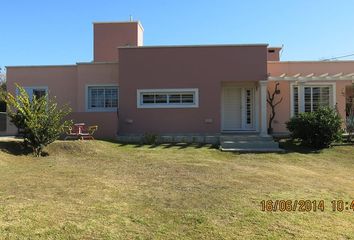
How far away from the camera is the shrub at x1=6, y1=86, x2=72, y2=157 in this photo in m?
13.4

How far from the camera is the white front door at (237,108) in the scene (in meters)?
20.7

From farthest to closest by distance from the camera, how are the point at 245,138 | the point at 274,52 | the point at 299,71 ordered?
the point at 274,52 → the point at 299,71 → the point at 245,138

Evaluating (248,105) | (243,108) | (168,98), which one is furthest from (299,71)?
(168,98)

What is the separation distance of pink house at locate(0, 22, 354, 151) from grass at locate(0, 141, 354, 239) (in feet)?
18.5

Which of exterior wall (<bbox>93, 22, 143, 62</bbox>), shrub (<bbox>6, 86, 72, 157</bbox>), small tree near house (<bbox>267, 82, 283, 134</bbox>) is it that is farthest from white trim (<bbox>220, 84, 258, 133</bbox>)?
shrub (<bbox>6, 86, 72, 157</bbox>)

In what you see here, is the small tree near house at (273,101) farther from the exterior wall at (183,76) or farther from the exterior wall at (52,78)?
the exterior wall at (52,78)

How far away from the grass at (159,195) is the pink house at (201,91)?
5650 mm

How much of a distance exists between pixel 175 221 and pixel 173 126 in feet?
43.3

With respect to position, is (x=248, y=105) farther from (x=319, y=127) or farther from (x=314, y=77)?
(x=319, y=127)

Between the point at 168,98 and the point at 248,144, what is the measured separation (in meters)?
4.70

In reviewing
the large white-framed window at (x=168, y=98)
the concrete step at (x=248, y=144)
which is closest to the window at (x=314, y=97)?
the concrete step at (x=248, y=144)

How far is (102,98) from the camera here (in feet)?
69.1

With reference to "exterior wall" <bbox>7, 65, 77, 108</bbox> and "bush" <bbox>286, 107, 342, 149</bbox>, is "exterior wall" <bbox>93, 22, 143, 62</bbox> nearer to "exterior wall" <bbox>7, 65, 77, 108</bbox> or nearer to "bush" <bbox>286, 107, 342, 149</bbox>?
"exterior wall" <bbox>7, 65, 77, 108</bbox>
